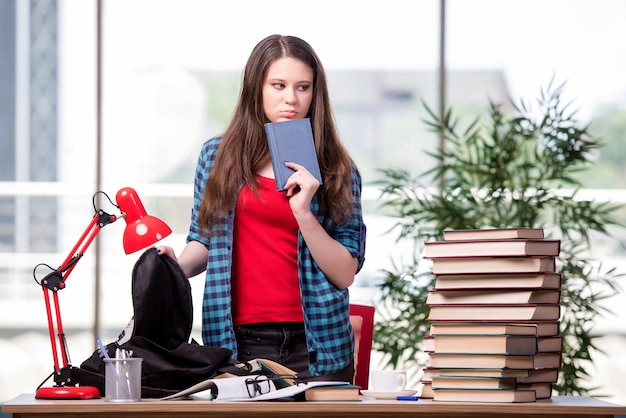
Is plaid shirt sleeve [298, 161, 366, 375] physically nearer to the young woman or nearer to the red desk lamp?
the young woman

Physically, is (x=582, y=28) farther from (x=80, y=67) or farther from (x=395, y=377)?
(x=395, y=377)

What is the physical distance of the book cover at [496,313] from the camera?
79.1 inches

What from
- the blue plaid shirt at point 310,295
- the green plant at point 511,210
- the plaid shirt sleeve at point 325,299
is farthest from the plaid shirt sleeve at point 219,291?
the green plant at point 511,210

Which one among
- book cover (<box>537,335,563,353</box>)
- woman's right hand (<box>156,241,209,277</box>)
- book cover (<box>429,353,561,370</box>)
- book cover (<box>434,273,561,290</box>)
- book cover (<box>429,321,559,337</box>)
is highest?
woman's right hand (<box>156,241,209,277</box>)

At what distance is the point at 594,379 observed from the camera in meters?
5.32

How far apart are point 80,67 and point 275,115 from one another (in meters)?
3.39

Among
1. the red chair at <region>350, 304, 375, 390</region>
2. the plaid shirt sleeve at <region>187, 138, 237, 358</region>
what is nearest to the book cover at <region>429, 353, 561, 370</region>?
the plaid shirt sleeve at <region>187, 138, 237, 358</region>

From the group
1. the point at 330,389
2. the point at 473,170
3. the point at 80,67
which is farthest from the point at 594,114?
the point at 330,389

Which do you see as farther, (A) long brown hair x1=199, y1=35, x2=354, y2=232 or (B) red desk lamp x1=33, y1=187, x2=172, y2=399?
(A) long brown hair x1=199, y1=35, x2=354, y2=232

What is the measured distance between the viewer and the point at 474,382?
1.96m

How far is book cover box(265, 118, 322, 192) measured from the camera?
6.85ft

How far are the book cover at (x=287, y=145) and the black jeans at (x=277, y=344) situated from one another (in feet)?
1.31

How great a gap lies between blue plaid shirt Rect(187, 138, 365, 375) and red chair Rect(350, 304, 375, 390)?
623mm

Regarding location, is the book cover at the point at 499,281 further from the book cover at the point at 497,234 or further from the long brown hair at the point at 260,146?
the long brown hair at the point at 260,146
